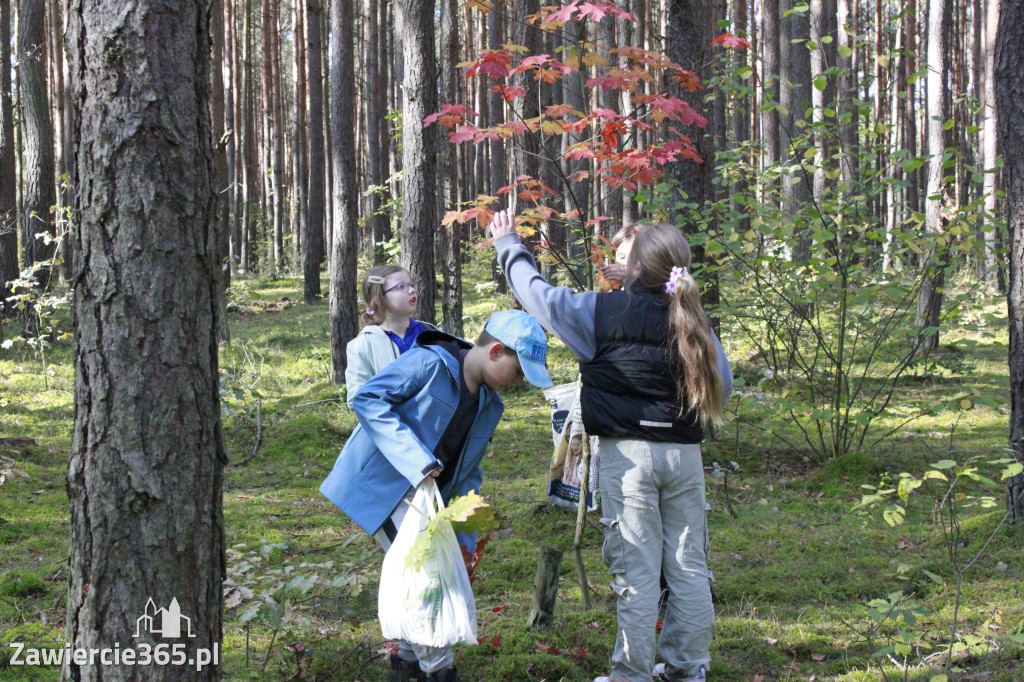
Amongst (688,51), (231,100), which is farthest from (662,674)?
(231,100)

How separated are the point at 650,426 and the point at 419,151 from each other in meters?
5.07

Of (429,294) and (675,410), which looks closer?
(675,410)

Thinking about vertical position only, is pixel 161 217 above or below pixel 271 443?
above

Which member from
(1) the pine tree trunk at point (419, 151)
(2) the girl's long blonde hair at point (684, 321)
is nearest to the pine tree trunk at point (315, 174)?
(1) the pine tree trunk at point (419, 151)

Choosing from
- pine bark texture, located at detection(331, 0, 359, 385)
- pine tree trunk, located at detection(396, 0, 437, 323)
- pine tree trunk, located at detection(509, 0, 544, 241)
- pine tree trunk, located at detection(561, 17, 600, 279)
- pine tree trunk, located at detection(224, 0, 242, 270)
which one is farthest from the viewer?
pine tree trunk, located at detection(224, 0, 242, 270)

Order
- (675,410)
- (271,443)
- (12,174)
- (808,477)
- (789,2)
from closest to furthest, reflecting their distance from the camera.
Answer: (675,410) < (808,477) < (271,443) < (12,174) < (789,2)

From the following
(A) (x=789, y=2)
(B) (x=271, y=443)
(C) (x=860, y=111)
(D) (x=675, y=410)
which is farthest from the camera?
(A) (x=789, y=2)

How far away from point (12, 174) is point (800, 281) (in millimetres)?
11374

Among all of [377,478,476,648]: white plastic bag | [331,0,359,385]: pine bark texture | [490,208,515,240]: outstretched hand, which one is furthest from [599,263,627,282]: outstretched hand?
[331,0,359,385]: pine bark texture

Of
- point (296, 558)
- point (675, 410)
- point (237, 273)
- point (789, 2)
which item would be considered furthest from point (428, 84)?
point (237, 273)

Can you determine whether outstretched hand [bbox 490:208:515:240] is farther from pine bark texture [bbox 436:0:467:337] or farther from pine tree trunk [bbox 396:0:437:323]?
pine bark texture [bbox 436:0:467:337]

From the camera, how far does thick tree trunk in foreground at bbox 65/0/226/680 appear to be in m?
2.01

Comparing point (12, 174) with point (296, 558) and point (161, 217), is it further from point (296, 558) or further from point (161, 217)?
point (161, 217)

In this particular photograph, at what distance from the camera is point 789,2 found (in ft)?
54.4
